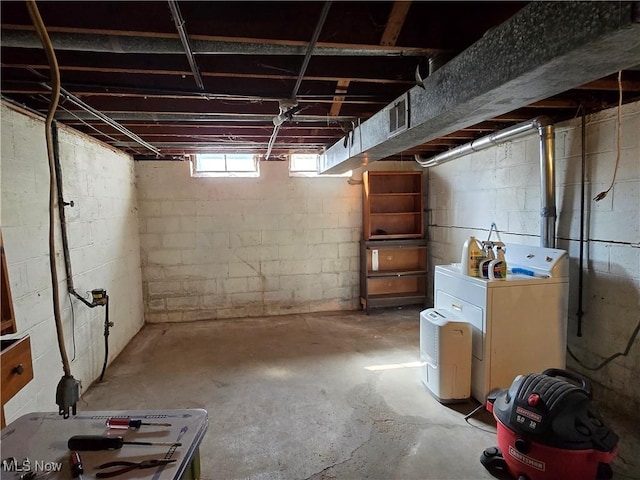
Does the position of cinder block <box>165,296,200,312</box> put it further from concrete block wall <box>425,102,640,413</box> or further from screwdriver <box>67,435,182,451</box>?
screwdriver <box>67,435,182,451</box>

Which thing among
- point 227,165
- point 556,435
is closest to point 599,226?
point 556,435

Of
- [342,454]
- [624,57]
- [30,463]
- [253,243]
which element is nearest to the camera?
[30,463]

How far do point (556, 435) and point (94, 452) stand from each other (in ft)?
6.31

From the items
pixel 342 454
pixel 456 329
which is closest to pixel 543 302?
pixel 456 329

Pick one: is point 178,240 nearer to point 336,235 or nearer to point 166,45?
point 336,235

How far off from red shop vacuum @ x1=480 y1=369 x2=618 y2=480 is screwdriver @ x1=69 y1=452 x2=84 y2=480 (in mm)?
1895

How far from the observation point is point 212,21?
151 cm

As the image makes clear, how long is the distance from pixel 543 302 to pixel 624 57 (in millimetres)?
1855

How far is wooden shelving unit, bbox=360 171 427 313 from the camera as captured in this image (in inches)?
195

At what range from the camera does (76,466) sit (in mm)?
880

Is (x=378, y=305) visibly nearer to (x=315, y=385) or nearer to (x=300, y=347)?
(x=300, y=347)

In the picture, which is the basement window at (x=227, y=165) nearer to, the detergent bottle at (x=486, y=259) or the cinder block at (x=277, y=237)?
the cinder block at (x=277, y=237)

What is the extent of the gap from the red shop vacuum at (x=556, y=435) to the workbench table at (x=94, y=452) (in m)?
1.60

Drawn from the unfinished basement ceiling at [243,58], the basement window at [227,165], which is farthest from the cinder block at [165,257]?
the unfinished basement ceiling at [243,58]
